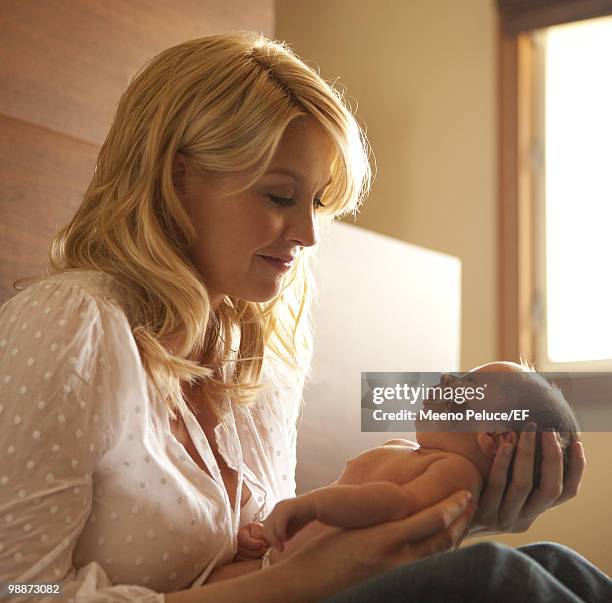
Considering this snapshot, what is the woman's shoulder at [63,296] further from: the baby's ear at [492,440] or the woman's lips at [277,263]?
the baby's ear at [492,440]

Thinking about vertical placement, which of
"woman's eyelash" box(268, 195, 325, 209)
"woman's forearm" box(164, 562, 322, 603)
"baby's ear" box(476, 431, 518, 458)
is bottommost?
"woman's forearm" box(164, 562, 322, 603)

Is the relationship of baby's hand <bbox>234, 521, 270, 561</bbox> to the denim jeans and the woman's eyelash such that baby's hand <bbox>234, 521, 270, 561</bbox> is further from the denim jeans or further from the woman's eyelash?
the woman's eyelash

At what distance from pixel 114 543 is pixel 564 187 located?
2.24 metres

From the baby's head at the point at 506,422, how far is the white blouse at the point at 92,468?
0.97 feet

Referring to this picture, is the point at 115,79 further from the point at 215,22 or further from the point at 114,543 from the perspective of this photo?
the point at 114,543

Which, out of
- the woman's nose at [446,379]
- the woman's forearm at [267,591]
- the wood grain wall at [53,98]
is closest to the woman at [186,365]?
the woman's forearm at [267,591]

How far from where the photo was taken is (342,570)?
3.17 feet

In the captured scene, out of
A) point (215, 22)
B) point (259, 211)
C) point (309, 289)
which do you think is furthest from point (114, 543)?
point (215, 22)

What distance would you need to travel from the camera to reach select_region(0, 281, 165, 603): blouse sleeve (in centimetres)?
95

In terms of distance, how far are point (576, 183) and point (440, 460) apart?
78.7 inches

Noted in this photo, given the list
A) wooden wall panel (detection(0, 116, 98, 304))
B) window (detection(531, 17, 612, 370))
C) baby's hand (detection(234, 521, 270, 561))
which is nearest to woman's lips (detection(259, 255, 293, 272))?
baby's hand (detection(234, 521, 270, 561))

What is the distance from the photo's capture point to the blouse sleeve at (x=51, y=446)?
95cm

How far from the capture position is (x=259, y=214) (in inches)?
47.8

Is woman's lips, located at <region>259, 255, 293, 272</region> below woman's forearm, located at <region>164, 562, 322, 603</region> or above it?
above
